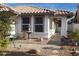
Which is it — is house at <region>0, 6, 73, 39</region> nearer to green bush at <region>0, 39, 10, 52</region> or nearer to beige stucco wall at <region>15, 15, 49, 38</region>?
beige stucco wall at <region>15, 15, 49, 38</region>

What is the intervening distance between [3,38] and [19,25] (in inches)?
20.4

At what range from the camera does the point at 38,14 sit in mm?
57094

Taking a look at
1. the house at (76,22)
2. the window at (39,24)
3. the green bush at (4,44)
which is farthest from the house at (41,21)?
the green bush at (4,44)

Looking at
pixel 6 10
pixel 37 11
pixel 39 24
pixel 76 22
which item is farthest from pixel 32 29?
pixel 76 22

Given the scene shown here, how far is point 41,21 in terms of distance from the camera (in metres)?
57.2

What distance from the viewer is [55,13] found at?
187 feet

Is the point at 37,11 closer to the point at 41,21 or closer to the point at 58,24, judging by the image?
the point at 41,21

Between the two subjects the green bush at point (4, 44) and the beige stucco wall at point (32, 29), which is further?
the beige stucco wall at point (32, 29)

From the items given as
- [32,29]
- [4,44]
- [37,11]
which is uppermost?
[37,11]

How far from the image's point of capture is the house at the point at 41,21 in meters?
57.0

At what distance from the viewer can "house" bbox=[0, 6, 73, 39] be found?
56969 millimetres

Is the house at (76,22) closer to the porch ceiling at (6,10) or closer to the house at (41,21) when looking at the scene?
the house at (41,21)

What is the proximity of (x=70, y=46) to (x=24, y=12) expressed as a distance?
1372 millimetres

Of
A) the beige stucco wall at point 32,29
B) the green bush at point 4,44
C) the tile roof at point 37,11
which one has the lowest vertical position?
the green bush at point 4,44
